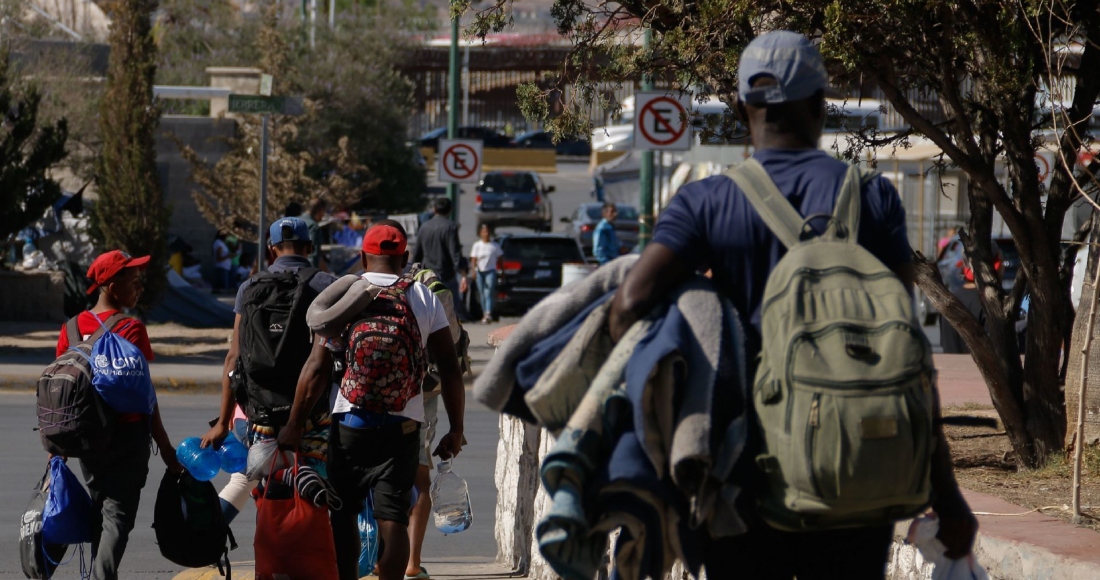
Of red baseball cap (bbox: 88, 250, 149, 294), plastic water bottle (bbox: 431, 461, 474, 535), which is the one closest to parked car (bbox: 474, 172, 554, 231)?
plastic water bottle (bbox: 431, 461, 474, 535)

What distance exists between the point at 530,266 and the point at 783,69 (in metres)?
21.1

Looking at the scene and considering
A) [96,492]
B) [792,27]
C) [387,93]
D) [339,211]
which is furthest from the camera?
[387,93]

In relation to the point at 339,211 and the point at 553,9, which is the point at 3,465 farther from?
the point at 339,211

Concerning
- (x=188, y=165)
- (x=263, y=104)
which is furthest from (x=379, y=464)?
(x=188, y=165)

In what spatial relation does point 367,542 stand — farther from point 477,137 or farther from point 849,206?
point 477,137

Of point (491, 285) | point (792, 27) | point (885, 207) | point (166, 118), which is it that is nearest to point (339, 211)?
point (166, 118)

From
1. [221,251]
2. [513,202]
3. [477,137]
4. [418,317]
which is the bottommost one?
[221,251]

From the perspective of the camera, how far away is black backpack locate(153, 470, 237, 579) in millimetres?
6105

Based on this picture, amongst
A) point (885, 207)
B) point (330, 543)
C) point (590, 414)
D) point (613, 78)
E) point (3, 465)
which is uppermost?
point (613, 78)

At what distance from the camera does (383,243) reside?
5898 mm

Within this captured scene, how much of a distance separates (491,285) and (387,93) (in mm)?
18100

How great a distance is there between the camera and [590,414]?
2943 millimetres

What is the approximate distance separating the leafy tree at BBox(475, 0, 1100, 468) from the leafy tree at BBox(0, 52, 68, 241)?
1156 cm

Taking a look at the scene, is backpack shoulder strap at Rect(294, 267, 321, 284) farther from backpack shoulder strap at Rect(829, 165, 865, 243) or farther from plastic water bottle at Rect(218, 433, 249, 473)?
backpack shoulder strap at Rect(829, 165, 865, 243)
